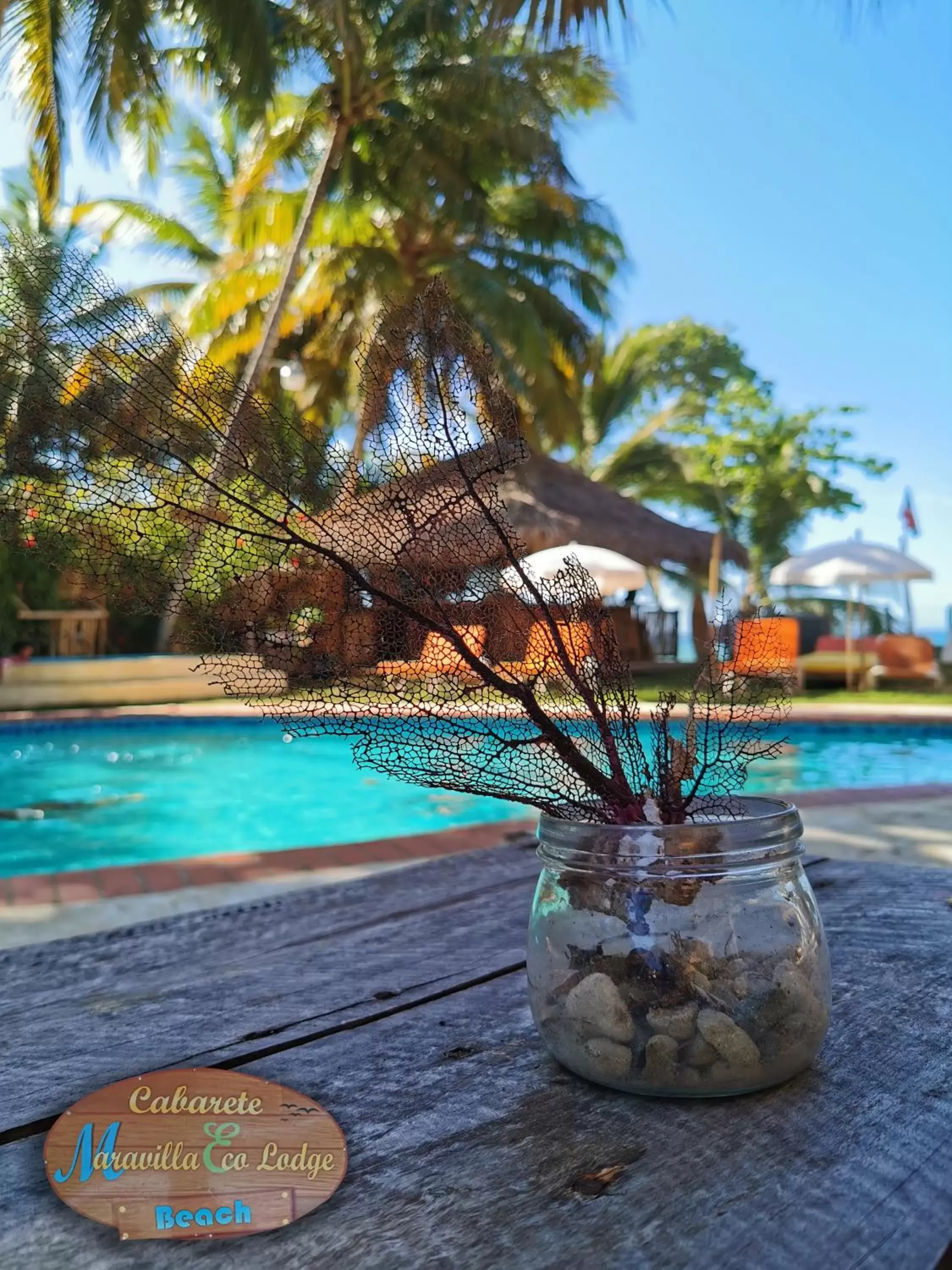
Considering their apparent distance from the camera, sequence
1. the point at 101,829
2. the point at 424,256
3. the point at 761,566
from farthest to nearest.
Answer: the point at 761,566 → the point at 424,256 → the point at 101,829

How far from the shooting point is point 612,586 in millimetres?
13242

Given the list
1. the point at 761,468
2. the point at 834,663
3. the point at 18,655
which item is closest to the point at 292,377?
the point at 18,655

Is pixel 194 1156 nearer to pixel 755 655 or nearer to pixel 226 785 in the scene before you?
pixel 755 655

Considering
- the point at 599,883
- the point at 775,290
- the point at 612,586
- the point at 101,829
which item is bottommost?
the point at 101,829

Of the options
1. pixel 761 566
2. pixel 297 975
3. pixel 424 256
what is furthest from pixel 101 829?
pixel 761 566

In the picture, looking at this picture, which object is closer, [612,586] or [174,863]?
[174,863]

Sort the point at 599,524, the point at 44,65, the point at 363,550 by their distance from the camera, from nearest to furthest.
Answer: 1. the point at 363,550
2. the point at 44,65
3. the point at 599,524

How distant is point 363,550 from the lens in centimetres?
80

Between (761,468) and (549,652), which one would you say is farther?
(761,468)

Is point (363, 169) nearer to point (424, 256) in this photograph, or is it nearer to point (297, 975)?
point (424, 256)

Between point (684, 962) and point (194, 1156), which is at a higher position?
point (684, 962)

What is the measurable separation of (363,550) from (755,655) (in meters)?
0.36

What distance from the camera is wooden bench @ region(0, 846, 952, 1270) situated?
0.57 meters

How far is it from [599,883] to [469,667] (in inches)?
7.8
